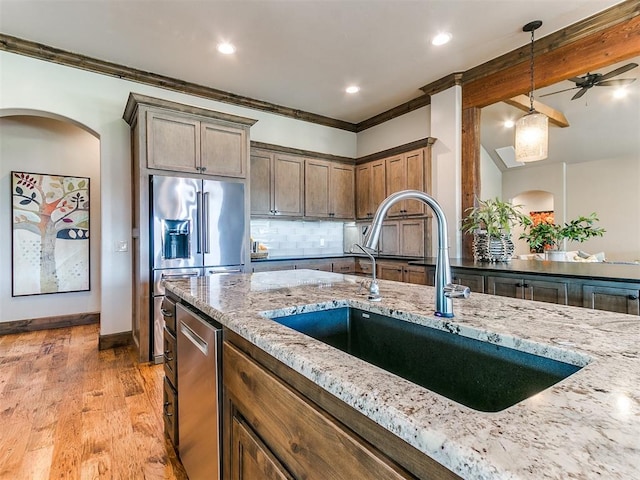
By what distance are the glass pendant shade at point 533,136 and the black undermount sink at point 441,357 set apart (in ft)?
9.34

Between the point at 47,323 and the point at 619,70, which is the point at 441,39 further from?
the point at 47,323

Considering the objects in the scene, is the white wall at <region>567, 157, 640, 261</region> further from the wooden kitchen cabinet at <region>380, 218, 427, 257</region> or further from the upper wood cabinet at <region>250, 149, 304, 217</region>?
the upper wood cabinet at <region>250, 149, 304, 217</region>

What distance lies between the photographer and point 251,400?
3.20 feet

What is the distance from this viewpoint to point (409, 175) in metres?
4.46

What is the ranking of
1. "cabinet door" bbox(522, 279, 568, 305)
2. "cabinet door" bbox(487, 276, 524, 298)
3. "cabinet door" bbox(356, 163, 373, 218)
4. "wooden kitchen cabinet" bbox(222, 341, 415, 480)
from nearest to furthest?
1. "wooden kitchen cabinet" bbox(222, 341, 415, 480)
2. "cabinet door" bbox(522, 279, 568, 305)
3. "cabinet door" bbox(487, 276, 524, 298)
4. "cabinet door" bbox(356, 163, 373, 218)

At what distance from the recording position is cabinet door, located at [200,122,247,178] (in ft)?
11.6

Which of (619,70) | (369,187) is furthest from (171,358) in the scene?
(619,70)

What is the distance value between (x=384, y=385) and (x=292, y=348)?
0.27 m

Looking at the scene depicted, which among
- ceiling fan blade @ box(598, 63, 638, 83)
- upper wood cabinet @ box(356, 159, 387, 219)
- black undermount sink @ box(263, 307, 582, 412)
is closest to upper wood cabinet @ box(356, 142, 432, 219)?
upper wood cabinet @ box(356, 159, 387, 219)

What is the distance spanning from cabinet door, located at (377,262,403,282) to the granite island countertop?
2.98 metres

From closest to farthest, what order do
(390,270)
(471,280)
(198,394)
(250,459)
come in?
1. (250,459)
2. (198,394)
3. (471,280)
4. (390,270)

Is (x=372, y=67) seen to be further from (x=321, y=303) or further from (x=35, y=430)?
(x=35, y=430)

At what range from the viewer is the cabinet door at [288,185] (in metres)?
4.59

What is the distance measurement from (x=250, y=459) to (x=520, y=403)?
774 millimetres
